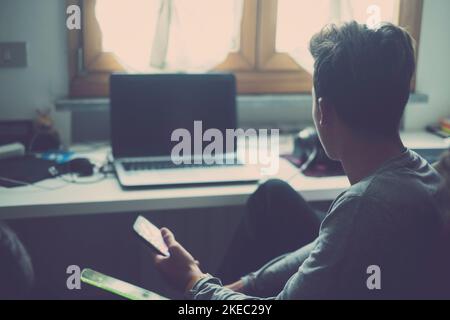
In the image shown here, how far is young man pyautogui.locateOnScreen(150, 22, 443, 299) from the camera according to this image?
2.88 ft

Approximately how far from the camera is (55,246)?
2164 mm

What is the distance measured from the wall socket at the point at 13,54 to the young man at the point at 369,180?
1.30m

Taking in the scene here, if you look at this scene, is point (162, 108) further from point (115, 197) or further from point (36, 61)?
point (36, 61)

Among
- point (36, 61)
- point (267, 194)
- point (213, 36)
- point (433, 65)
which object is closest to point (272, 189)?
point (267, 194)

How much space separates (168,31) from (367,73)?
4.12 ft

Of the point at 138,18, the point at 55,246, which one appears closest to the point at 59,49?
the point at 138,18

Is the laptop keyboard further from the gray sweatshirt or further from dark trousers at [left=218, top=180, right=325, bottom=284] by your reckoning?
the gray sweatshirt

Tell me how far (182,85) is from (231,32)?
428 mm

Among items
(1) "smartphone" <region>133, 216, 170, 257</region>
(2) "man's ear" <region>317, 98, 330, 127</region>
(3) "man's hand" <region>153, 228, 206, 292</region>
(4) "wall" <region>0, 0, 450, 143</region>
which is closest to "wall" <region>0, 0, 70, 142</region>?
(4) "wall" <region>0, 0, 450, 143</region>

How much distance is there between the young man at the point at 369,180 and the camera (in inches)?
34.6

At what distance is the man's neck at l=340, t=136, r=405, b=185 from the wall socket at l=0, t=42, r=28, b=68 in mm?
1374

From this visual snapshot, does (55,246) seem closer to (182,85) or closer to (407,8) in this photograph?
(182,85)

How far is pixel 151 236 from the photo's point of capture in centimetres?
138

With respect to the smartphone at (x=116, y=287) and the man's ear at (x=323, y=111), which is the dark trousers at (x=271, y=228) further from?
the man's ear at (x=323, y=111)
